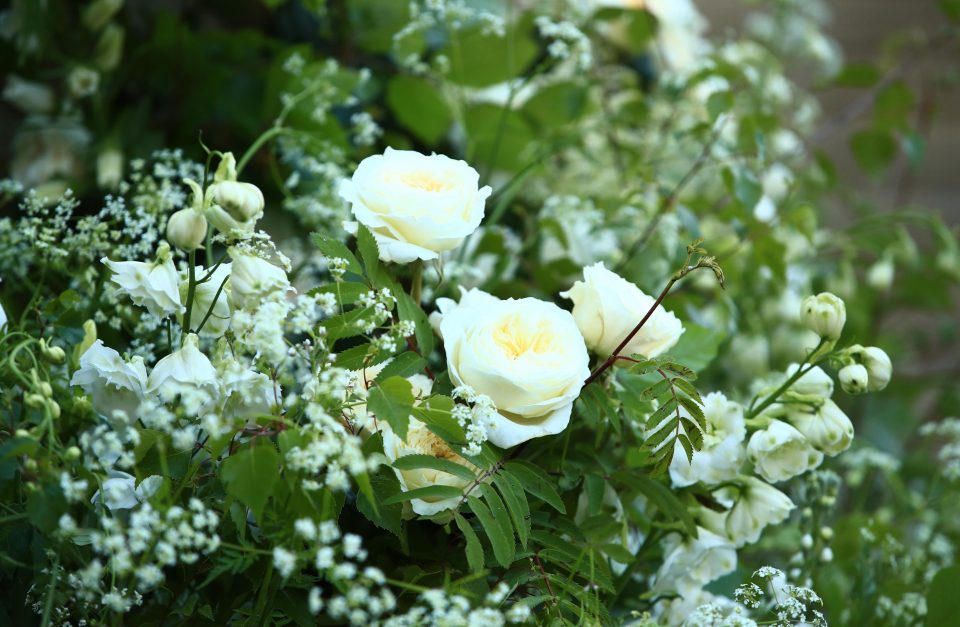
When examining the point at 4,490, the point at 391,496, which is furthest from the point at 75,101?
the point at 391,496

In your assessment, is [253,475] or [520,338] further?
[520,338]

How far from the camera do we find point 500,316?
1.58 ft

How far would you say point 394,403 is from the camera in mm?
413

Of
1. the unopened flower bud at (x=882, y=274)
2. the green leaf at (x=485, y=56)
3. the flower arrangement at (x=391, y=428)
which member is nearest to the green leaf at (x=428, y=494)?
the flower arrangement at (x=391, y=428)

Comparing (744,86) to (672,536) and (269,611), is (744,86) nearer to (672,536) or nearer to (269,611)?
(672,536)

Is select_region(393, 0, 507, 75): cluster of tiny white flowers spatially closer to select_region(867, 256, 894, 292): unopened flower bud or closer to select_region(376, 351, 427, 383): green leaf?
select_region(376, 351, 427, 383): green leaf

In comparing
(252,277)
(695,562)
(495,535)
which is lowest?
(695,562)

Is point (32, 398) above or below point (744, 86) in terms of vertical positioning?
above

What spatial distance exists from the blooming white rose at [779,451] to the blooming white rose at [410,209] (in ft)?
0.65

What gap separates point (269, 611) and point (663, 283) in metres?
0.47

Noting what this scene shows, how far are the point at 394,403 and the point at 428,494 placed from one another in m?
0.05

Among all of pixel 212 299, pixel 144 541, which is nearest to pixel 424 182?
pixel 212 299

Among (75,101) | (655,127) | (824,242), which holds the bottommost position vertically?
(824,242)

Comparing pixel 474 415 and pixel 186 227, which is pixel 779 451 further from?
pixel 186 227
